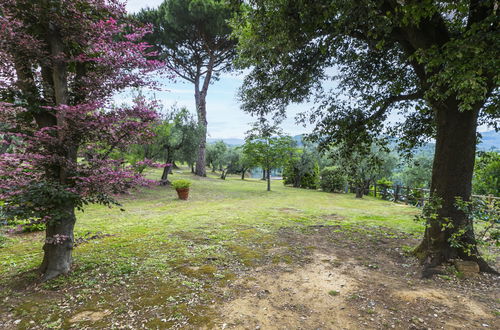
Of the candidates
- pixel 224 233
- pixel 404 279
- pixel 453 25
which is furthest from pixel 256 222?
pixel 453 25

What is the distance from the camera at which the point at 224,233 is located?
6250 mm

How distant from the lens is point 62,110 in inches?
124

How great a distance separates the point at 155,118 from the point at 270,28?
324 cm

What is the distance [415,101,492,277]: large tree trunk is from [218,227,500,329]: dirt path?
436mm

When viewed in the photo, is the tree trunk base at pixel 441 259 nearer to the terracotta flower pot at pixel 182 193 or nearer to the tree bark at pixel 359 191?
the terracotta flower pot at pixel 182 193

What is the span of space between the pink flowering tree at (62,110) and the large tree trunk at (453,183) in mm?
A: 5257

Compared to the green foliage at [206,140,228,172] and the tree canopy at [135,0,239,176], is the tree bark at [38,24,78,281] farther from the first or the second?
the green foliage at [206,140,228,172]

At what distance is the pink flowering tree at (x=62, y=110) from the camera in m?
3.02

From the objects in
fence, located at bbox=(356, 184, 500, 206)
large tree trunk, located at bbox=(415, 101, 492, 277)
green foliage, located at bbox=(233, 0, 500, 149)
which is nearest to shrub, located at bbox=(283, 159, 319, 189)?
fence, located at bbox=(356, 184, 500, 206)

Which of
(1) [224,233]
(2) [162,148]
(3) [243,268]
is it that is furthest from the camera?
(2) [162,148]

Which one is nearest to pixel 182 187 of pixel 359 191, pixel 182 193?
pixel 182 193

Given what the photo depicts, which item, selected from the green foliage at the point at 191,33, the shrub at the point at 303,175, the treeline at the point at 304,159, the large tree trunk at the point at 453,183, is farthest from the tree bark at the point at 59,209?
the shrub at the point at 303,175

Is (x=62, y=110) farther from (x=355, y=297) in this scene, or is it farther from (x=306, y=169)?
(x=306, y=169)

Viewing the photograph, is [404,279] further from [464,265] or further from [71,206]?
[71,206]
